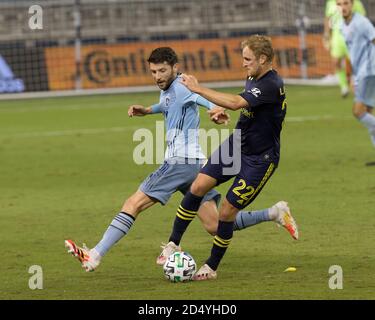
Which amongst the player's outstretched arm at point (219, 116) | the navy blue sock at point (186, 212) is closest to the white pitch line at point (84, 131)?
the navy blue sock at point (186, 212)

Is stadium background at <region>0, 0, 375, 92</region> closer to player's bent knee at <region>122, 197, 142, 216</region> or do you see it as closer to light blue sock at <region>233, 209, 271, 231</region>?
light blue sock at <region>233, 209, 271, 231</region>

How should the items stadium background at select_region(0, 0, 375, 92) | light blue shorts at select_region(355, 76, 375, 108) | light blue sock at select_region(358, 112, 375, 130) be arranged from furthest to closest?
stadium background at select_region(0, 0, 375, 92), light blue shorts at select_region(355, 76, 375, 108), light blue sock at select_region(358, 112, 375, 130)

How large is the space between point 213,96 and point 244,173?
89 cm

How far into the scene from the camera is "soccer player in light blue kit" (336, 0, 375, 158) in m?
15.8

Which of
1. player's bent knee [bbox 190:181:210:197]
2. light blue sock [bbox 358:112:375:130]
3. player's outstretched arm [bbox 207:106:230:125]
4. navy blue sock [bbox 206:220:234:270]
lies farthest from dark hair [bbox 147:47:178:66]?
light blue sock [bbox 358:112:375:130]

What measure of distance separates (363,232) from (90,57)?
17198 mm

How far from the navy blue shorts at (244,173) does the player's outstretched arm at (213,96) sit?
2.16 feet

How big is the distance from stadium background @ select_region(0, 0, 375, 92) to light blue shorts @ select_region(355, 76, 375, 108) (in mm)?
11971

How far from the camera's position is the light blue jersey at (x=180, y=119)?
31.7ft

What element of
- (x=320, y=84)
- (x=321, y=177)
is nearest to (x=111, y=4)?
(x=320, y=84)

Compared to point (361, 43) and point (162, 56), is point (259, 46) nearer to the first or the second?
point (162, 56)

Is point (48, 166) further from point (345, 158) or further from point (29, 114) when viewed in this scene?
point (29, 114)

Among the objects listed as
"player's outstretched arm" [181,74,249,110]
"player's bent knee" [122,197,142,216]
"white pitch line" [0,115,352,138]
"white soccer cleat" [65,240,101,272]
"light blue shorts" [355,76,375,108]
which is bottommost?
"white soccer cleat" [65,240,101,272]

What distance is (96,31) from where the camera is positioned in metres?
29.8
